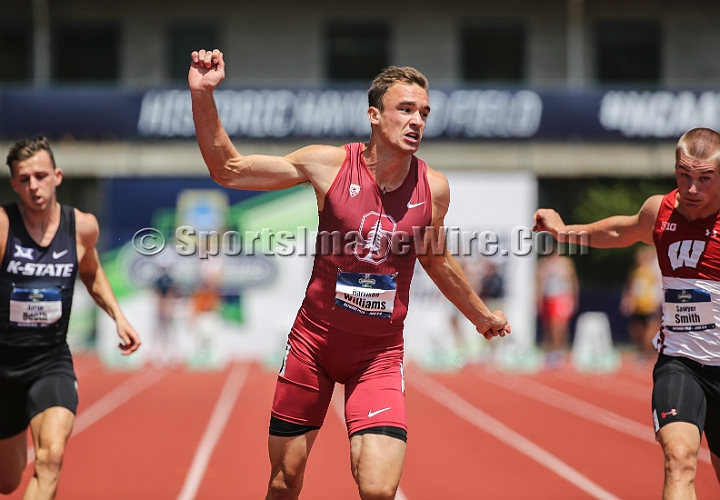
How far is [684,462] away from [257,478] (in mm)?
3787

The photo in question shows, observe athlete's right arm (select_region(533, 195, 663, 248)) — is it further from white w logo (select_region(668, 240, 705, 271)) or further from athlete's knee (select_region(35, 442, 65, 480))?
athlete's knee (select_region(35, 442, 65, 480))

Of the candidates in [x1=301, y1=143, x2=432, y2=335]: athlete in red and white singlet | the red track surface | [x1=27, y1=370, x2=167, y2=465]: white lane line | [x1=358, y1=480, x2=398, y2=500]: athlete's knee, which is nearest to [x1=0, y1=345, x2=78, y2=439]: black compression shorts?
[x1=301, y1=143, x2=432, y2=335]: athlete in red and white singlet

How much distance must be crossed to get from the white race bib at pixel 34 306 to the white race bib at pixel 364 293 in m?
1.67

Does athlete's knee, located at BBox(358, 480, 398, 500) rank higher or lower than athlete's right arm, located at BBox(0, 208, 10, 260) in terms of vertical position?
lower

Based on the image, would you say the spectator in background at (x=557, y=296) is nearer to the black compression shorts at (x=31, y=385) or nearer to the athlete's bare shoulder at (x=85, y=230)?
the athlete's bare shoulder at (x=85, y=230)

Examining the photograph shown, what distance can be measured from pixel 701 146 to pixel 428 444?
4.73m

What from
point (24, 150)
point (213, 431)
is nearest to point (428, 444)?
point (213, 431)

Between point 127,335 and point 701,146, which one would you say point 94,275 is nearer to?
point 127,335

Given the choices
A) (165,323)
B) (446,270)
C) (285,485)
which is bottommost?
(165,323)

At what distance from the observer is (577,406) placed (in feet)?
35.6

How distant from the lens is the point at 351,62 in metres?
22.5

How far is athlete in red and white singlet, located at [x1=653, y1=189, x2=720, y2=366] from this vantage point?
14.6 ft

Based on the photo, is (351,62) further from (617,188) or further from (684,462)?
(684,462)

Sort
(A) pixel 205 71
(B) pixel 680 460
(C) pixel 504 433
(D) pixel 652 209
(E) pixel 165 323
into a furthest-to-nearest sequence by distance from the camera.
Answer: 1. (E) pixel 165 323
2. (C) pixel 504 433
3. (D) pixel 652 209
4. (B) pixel 680 460
5. (A) pixel 205 71
